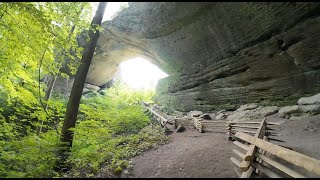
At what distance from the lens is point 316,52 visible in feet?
32.3

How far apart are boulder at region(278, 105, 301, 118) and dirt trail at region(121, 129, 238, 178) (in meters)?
4.00

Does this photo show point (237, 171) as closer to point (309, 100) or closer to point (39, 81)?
point (39, 81)

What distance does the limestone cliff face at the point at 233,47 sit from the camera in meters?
10.1

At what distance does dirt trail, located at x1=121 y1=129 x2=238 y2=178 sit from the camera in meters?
5.80

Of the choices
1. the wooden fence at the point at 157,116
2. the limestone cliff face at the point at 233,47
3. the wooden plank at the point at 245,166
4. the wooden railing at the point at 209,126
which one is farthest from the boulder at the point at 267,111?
the wooden plank at the point at 245,166

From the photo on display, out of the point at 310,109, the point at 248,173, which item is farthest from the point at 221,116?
the point at 248,173

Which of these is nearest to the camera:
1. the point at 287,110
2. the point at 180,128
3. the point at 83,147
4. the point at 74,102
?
the point at 74,102

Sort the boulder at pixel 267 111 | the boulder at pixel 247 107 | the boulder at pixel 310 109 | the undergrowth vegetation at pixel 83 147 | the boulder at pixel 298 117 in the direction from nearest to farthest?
the undergrowth vegetation at pixel 83 147
the boulder at pixel 310 109
the boulder at pixel 298 117
the boulder at pixel 267 111
the boulder at pixel 247 107

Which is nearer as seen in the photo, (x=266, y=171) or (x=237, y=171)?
(x=266, y=171)

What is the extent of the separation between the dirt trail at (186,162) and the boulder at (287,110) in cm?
400

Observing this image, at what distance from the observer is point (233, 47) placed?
1270 cm

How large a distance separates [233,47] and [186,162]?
8465mm

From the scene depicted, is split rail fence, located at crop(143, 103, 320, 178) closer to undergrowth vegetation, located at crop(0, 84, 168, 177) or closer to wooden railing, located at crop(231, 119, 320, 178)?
wooden railing, located at crop(231, 119, 320, 178)

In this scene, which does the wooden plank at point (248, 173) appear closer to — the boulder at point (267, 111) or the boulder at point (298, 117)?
the boulder at point (298, 117)
